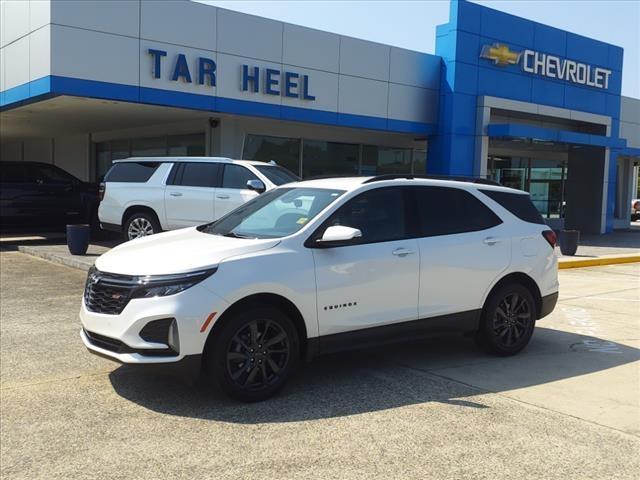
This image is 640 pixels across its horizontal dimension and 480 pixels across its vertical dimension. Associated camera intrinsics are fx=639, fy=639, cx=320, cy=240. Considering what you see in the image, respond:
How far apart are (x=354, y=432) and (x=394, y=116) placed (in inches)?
617

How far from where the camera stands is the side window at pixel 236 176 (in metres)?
11.5

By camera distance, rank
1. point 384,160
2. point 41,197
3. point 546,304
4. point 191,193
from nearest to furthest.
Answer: point 546,304, point 191,193, point 41,197, point 384,160

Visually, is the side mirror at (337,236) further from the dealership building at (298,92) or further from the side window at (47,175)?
the side window at (47,175)

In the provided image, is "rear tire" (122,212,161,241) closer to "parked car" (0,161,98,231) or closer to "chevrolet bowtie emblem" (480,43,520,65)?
"parked car" (0,161,98,231)

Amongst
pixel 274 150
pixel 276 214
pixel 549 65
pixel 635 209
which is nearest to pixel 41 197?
pixel 274 150

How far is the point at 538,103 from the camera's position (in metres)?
22.0

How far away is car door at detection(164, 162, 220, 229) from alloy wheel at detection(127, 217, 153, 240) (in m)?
0.47

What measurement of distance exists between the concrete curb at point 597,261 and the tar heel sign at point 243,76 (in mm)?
7665

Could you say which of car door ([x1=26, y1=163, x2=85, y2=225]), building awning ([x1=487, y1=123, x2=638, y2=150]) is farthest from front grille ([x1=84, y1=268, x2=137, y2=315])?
building awning ([x1=487, y1=123, x2=638, y2=150])

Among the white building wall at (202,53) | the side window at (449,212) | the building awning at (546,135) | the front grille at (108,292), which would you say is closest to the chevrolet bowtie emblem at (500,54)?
the white building wall at (202,53)

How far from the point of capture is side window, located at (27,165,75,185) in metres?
16.2

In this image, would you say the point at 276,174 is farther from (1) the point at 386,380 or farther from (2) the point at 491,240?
(1) the point at 386,380

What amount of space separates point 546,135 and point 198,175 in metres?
13.4

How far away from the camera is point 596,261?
1542cm
